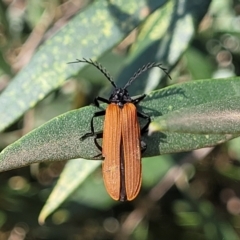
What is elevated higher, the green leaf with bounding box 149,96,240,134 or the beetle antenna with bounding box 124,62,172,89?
the green leaf with bounding box 149,96,240,134

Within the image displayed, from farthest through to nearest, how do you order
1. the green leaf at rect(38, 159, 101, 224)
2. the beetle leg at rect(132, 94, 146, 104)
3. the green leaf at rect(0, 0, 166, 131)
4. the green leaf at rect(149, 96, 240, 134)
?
the green leaf at rect(38, 159, 101, 224) < the green leaf at rect(0, 0, 166, 131) < the beetle leg at rect(132, 94, 146, 104) < the green leaf at rect(149, 96, 240, 134)

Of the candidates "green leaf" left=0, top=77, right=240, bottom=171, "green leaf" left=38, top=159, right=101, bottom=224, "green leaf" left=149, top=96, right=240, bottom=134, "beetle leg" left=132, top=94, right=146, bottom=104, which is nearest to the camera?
"green leaf" left=149, top=96, right=240, bottom=134

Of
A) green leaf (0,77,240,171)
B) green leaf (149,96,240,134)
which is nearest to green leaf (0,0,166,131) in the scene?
green leaf (0,77,240,171)

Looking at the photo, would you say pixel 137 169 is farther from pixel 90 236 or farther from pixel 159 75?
pixel 90 236

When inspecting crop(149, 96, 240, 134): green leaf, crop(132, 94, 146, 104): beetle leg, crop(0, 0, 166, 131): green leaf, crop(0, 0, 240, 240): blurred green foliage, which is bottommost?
crop(0, 0, 240, 240): blurred green foliage

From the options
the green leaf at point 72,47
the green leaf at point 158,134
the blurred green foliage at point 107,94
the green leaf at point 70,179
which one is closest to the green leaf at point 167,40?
the blurred green foliage at point 107,94

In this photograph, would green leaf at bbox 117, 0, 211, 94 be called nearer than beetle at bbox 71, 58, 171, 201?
No

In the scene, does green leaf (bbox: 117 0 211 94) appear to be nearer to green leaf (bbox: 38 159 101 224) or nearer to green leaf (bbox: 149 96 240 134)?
green leaf (bbox: 38 159 101 224)
